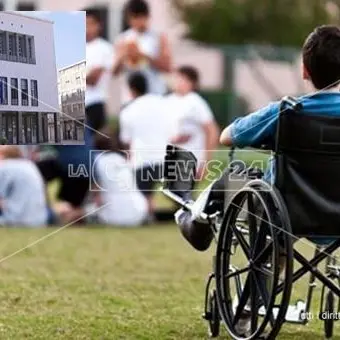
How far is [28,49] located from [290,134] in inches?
47.2

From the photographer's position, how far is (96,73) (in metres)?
12.9

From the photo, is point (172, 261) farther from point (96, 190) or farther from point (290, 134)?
point (290, 134)

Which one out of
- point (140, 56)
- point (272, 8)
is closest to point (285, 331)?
point (140, 56)

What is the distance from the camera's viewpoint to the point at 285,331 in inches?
232

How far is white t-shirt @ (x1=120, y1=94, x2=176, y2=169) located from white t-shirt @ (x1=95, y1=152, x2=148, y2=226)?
42 centimetres

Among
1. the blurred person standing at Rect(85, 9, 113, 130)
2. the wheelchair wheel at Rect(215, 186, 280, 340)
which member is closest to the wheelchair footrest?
the wheelchair wheel at Rect(215, 186, 280, 340)

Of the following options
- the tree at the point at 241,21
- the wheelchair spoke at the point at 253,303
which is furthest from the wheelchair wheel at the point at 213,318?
the tree at the point at 241,21

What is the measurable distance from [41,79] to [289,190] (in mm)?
1168

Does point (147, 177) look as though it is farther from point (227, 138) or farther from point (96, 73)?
point (227, 138)

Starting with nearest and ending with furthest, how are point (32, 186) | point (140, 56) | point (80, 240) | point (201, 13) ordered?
point (80, 240)
point (32, 186)
point (140, 56)
point (201, 13)

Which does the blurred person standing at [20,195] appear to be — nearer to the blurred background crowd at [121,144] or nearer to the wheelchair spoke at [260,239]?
the blurred background crowd at [121,144]

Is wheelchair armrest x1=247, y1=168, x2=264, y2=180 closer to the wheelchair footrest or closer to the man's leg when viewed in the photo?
the wheelchair footrest

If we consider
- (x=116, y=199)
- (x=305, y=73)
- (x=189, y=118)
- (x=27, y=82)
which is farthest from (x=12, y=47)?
(x=189, y=118)

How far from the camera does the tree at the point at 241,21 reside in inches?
1134
